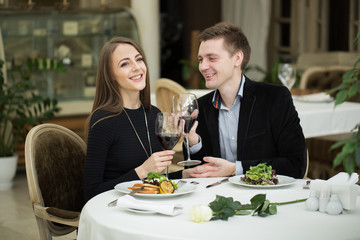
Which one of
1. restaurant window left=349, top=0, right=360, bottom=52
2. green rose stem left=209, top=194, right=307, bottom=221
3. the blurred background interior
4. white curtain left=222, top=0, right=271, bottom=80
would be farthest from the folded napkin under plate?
white curtain left=222, top=0, right=271, bottom=80

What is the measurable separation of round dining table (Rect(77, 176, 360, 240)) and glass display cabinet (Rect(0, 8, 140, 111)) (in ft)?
15.3

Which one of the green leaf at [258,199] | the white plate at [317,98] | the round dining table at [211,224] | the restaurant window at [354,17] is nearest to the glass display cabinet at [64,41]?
the white plate at [317,98]

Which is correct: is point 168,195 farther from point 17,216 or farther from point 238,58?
point 17,216

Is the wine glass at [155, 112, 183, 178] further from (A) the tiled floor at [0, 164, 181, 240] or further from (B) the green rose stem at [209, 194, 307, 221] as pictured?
(A) the tiled floor at [0, 164, 181, 240]

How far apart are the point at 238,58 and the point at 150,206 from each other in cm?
131

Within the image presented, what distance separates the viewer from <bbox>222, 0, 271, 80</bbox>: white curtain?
347 inches

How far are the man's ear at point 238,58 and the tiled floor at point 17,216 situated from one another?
188 centimetres

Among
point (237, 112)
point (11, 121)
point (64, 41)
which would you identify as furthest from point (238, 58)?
point (64, 41)

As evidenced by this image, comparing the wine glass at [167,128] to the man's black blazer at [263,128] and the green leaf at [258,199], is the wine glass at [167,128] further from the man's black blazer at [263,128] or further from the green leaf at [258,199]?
the man's black blazer at [263,128]

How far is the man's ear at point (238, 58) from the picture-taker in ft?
9.20

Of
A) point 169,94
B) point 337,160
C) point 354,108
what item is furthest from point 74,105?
point 337,160

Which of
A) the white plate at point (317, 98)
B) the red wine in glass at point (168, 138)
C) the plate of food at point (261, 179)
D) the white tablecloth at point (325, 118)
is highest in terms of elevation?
the red wine in glass at point (168, 138)

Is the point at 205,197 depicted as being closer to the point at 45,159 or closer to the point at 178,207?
the point at 178,207

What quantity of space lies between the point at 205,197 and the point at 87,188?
0.58 m
